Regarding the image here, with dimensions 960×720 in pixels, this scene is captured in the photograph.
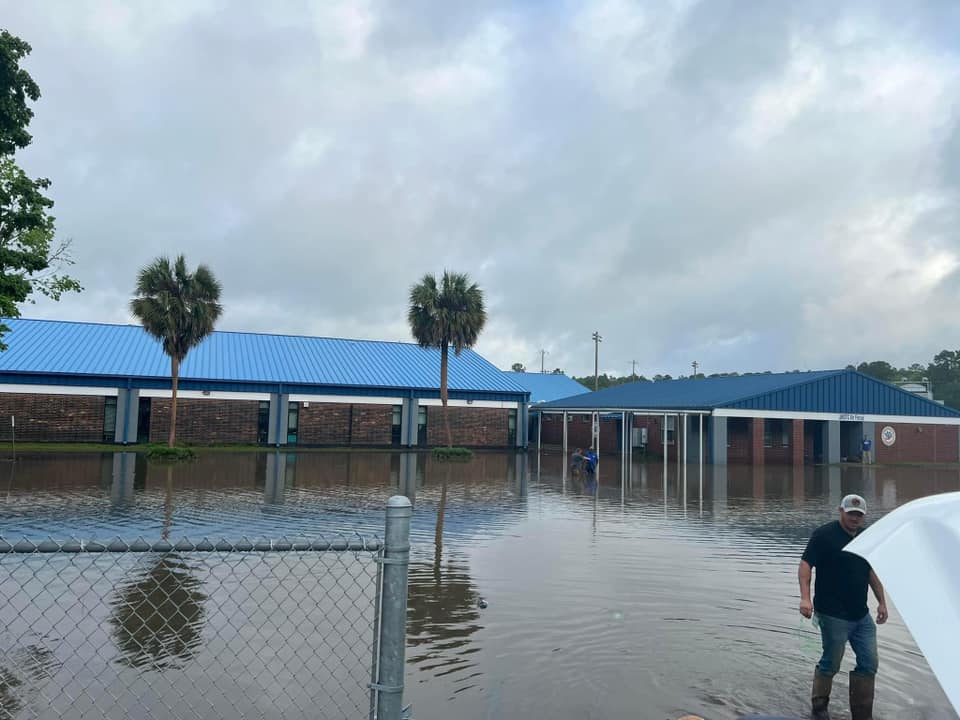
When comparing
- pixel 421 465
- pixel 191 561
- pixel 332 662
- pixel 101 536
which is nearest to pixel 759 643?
pixel 332 662

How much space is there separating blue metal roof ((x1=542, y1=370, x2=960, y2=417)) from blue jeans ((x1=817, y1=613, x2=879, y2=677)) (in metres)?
32.9

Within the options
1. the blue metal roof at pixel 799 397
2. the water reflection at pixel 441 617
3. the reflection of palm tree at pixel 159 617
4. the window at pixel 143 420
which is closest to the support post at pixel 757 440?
the blue metal roof at pixel 799 397

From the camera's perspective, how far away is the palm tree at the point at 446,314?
39.1 m

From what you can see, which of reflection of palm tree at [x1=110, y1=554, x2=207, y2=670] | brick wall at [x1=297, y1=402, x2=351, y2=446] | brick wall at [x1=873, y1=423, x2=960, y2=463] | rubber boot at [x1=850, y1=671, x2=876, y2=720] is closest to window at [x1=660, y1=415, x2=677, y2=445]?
brick wall at [x1=873, y1=423, x2=960, y2=463]

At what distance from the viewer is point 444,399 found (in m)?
39.4

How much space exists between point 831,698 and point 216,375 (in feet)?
130

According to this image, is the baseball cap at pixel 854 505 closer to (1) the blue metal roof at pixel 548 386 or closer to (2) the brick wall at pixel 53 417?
(2) the brick wall at pixel 53 417

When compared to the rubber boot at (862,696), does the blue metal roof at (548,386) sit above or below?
above

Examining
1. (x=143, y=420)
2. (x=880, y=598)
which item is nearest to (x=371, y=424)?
(x=143, y=420)

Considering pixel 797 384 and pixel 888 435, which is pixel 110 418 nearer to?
pixel 797 384

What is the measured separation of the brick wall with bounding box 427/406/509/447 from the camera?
46.2 metres

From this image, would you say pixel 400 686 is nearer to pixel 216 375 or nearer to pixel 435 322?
pixel 435 322

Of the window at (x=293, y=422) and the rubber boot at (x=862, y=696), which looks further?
the window at (x=293, y=422)

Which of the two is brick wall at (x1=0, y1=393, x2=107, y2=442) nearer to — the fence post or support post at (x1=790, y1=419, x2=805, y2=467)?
support post at (x1=790, y1=419, x2=805, y2=467)
